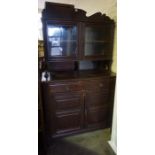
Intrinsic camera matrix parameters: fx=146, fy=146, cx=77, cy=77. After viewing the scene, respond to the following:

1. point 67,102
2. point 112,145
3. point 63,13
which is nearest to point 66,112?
point 67,102

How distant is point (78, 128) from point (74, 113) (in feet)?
0.89

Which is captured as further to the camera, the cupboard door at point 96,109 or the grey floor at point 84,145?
the cupboard door at point 96,109

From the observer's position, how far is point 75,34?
2059 mm

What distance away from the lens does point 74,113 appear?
212cm

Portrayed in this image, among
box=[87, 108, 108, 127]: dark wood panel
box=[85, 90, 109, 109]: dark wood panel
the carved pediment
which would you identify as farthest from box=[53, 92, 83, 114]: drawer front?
the carved pediment

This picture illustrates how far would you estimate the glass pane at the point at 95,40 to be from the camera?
85.4 inches

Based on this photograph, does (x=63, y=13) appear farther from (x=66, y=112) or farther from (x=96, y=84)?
(x=66, y=112)

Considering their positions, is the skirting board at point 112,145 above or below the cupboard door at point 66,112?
below

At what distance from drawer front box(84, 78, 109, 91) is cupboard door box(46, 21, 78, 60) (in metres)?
0.43

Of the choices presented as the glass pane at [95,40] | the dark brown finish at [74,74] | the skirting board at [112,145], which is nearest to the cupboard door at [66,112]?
the dark brown finish at [74,74]

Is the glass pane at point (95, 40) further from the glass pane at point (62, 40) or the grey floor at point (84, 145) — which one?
the grey floor at point (84, 145)
